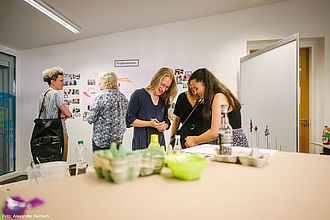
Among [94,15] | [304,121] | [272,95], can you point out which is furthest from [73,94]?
[304,121]

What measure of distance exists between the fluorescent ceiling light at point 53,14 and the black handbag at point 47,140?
1398 millimetres

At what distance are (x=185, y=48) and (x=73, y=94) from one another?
7.36 ft

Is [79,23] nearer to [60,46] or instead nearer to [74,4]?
[74,4]

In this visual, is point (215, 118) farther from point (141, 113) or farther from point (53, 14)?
point (53, 14)

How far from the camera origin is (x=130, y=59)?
3.61 meters

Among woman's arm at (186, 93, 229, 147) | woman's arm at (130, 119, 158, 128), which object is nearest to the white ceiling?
woman's arm at (130, 119, 158, 128)

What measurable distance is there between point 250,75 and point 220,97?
180 cm

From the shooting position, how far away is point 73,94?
12.4 feet

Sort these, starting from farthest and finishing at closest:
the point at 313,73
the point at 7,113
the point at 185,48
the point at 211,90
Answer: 1. the point at 7,113
2. the point at 185,48
3. the point at 313,73
4. the point at 211,90

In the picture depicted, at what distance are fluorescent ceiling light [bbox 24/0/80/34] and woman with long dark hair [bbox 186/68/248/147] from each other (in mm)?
2097

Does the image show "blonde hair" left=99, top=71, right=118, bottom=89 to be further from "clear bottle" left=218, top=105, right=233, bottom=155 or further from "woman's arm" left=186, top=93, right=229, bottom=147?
"clear bottle" left=218, top=105, right=233, bottom=155

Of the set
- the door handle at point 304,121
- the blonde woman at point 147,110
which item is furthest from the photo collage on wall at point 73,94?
the door handle at point 304,121

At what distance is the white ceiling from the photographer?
2623 mm

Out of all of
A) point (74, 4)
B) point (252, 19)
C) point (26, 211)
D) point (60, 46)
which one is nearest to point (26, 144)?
point (60, 46)
